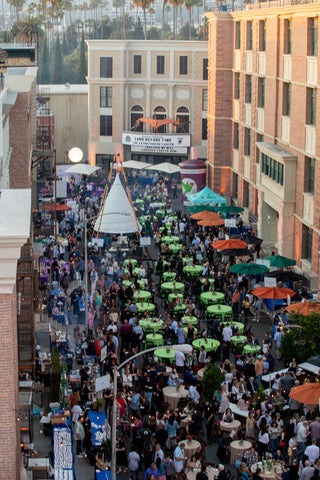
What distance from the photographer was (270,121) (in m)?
46.6

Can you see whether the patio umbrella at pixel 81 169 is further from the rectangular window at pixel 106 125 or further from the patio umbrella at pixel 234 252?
the patio umbrella at pixel 234 252

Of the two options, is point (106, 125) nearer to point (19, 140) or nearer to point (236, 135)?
point (236, 135)

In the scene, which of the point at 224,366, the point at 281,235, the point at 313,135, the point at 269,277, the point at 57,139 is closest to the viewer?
the point at 224,366

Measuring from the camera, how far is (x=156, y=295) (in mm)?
38750

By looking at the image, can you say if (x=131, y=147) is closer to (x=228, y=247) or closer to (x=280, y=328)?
(x=228, y=247)

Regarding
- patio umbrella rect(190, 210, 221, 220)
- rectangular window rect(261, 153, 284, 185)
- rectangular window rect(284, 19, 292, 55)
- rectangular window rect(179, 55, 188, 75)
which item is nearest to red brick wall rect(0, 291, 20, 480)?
rectangular window rect(261, 153, 284, 185)

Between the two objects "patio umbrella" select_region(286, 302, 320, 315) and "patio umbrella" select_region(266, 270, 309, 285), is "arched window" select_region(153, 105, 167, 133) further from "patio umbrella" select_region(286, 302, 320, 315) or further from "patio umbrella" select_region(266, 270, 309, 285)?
"patio umbrella" select_region(286, 302, 320, 315)

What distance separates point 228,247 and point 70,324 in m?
9.29

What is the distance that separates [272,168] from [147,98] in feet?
96.9

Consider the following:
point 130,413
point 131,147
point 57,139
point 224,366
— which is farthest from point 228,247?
point 57,139

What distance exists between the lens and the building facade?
71.0m

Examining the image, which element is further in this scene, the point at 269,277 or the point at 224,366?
the point at 269,277

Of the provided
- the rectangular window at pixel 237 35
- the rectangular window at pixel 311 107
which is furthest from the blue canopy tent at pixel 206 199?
the rectangular window at pixel 311 107

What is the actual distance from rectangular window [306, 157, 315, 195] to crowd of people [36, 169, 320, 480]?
444cm
